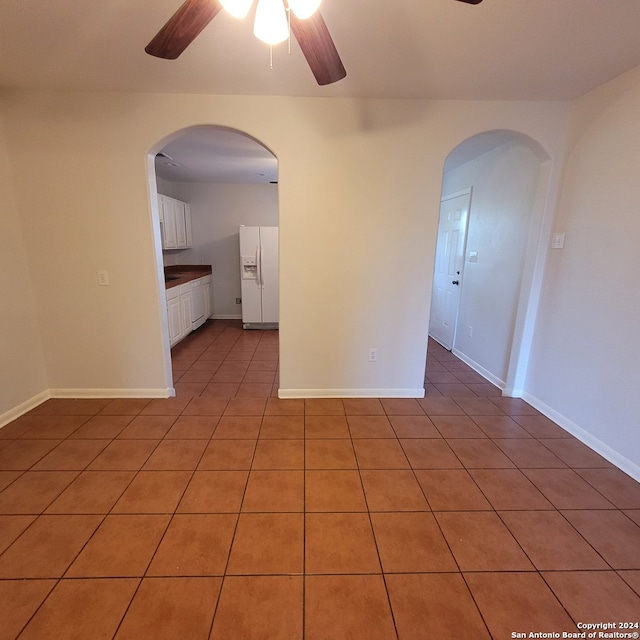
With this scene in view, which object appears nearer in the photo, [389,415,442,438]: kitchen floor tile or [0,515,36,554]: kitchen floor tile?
[0,515,36,554]: kitchen floor tile

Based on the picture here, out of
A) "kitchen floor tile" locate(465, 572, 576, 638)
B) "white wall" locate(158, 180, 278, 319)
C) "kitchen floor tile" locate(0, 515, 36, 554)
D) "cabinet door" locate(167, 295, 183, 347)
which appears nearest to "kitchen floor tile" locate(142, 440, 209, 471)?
"kitchen floor tile" locate(0, 515, 36, 554)

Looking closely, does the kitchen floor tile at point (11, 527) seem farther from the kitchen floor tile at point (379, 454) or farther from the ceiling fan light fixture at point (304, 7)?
the ceiling fan light fixture at point (304, 7)

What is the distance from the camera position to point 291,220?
2660 mm

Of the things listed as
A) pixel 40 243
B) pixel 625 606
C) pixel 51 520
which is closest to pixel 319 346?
pixel 51 520

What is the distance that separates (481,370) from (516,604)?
8.55 feet

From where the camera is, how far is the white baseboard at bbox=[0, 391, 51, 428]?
2491mm

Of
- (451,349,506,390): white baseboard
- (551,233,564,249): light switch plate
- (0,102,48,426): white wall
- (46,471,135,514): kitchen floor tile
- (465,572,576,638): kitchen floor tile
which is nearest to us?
(465,572,576,638): kitchen floor tile

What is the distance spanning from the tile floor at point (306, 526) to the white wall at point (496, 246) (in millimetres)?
952

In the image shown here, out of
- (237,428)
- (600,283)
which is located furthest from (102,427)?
(600,283)

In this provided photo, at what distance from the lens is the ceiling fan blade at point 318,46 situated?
1.23 meters

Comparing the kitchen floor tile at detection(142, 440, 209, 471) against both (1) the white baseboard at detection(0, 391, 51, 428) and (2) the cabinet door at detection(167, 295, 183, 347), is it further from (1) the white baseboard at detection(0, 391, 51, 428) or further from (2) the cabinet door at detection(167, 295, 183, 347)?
(2) the cabinet door at detection(167, 295, 183, 347)

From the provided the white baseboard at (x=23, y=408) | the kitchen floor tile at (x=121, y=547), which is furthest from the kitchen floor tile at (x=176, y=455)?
the white baseboard at (x=23, y=408)

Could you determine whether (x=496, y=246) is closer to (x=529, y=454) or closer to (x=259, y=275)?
(x=529, y=454)

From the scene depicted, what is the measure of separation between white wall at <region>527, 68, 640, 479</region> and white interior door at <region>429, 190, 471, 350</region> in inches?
58.1
